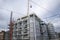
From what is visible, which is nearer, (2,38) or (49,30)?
(2,38)

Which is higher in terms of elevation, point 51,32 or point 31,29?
point 31,29

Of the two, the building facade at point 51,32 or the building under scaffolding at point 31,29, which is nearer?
the building under scaffolding at point 31,29

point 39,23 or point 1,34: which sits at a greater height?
point 39,23

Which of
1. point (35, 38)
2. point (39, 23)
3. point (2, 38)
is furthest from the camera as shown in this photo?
point (39, 23)

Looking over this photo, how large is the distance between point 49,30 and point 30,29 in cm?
604

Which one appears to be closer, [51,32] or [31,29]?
[31,29]

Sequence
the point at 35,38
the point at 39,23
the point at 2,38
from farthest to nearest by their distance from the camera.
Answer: the point at 39,23, the point at 2,38, the point at 35,38

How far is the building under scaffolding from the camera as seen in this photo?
2126cm

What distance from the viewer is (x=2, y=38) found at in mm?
22344

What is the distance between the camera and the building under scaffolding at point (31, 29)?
2126 centimetres

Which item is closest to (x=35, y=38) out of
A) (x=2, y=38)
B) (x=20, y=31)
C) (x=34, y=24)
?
(x=34, y=24)

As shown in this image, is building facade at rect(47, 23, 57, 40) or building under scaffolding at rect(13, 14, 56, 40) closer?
building under scaffolding at rect(13, 14, 56, 40)

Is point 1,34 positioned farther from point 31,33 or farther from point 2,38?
point 31,33

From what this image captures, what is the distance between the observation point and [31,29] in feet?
70.3
